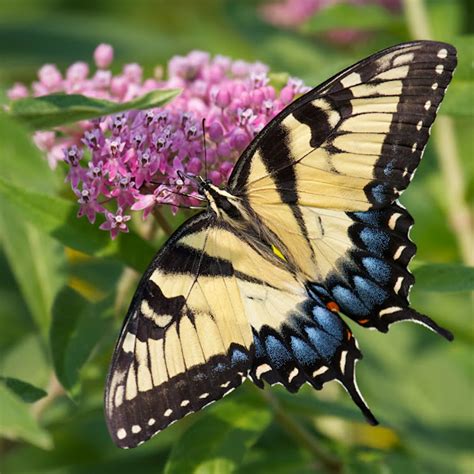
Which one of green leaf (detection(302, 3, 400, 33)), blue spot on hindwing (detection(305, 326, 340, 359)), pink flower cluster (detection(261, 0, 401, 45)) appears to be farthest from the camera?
pink flower cluster (detection(261, 0, 401, 45))

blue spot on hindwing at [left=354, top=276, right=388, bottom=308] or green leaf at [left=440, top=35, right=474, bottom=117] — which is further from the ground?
green leaf at [left=440, top=35, right=474, bottom=117]

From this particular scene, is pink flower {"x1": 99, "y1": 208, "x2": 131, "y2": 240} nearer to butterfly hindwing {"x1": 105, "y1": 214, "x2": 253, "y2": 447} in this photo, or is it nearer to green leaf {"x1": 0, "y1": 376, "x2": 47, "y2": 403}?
butterfly hindwing {"x1": 105, "y1": 214, "x2": 253, "y2": 447}

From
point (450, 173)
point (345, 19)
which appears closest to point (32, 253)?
point (345, 19)

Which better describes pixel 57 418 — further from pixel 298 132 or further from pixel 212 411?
pixel 298 132

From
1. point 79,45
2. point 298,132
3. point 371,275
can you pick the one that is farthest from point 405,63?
point 79,45

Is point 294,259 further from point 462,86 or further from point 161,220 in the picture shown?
point 462,86

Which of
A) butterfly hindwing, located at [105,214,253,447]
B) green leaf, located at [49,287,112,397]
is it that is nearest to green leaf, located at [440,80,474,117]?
butterfly hindwing, located at [105,214,253,447]

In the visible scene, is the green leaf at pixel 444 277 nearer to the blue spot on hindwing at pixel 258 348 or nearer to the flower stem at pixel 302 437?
the blue spot on hindwing at pixel 258 348
